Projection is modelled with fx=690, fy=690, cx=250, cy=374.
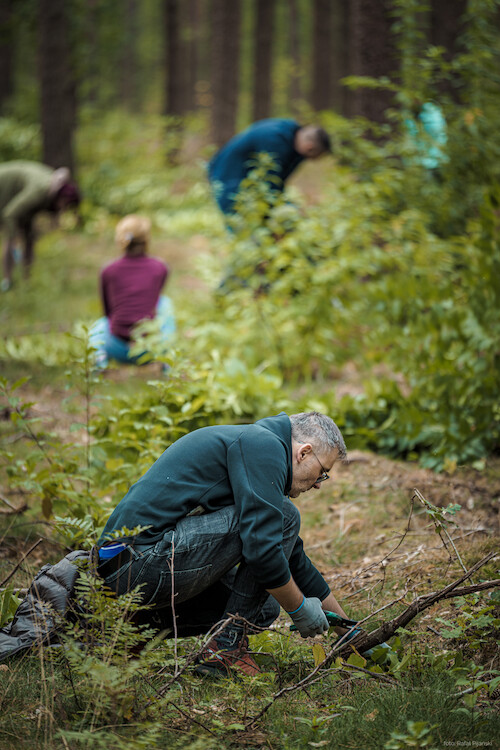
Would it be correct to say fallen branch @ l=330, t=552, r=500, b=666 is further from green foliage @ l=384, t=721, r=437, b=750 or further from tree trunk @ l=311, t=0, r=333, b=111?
tree trunk @ l=311, t=0, r=333, b=111

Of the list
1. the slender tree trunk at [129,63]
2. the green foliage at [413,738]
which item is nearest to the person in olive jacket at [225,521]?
the green foliage at [413,738]

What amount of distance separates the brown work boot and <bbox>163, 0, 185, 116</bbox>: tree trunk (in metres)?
17.9

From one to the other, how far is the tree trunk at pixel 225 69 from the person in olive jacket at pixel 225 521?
13269 mm

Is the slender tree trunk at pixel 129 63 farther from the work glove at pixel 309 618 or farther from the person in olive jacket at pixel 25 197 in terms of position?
the work glove at pixel 309 618

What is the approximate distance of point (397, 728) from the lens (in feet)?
7.46

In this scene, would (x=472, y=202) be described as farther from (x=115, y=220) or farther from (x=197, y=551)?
(x=115, y=220)

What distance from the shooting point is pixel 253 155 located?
271 inches

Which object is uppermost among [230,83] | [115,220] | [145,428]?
[230,83]

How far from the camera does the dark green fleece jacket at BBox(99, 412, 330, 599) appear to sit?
8.32 feet

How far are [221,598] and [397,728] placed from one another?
0.97 meters

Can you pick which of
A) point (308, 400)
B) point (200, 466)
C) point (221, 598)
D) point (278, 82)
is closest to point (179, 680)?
point (221, 598)

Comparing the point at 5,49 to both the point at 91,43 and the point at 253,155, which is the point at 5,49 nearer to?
the point at 91,43

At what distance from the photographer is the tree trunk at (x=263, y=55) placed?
16.1 metres

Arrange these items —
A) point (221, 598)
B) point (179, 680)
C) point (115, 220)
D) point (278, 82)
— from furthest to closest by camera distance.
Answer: point (278, 82)
point (115, 220)
point (221, 598)
point (179, 680)
